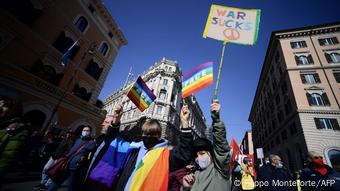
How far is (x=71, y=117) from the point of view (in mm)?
12844

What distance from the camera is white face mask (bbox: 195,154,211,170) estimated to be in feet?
7.31

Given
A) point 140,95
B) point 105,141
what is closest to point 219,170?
point 105,141

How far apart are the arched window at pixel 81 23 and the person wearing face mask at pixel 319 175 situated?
17.9 meters

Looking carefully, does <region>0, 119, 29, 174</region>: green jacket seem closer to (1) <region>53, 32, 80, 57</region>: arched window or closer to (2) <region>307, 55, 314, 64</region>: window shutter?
(1) <region>53, 32, 80, 57</region>: arched window

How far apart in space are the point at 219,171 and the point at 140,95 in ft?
17.0

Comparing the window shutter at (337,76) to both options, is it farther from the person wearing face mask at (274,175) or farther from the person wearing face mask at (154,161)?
the person wearing face mask at (154,161)

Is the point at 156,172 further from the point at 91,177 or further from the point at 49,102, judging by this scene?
the point at 49,102

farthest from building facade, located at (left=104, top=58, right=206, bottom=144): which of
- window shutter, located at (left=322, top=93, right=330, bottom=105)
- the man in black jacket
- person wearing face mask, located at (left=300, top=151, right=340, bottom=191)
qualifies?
the man in black jacket

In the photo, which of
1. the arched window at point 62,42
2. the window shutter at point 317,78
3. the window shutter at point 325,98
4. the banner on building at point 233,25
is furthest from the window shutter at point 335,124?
the arched window at point 62,42

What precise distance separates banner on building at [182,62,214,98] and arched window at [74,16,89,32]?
1440 centimetres

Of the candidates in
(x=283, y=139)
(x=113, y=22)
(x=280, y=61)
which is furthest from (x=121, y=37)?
(x=283, y=139)

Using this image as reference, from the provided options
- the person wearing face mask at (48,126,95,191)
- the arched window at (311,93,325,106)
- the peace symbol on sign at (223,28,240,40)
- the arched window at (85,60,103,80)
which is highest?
the arched window at (311,93,325,106)

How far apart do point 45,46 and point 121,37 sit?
889cm

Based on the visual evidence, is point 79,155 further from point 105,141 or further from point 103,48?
point 103,48
